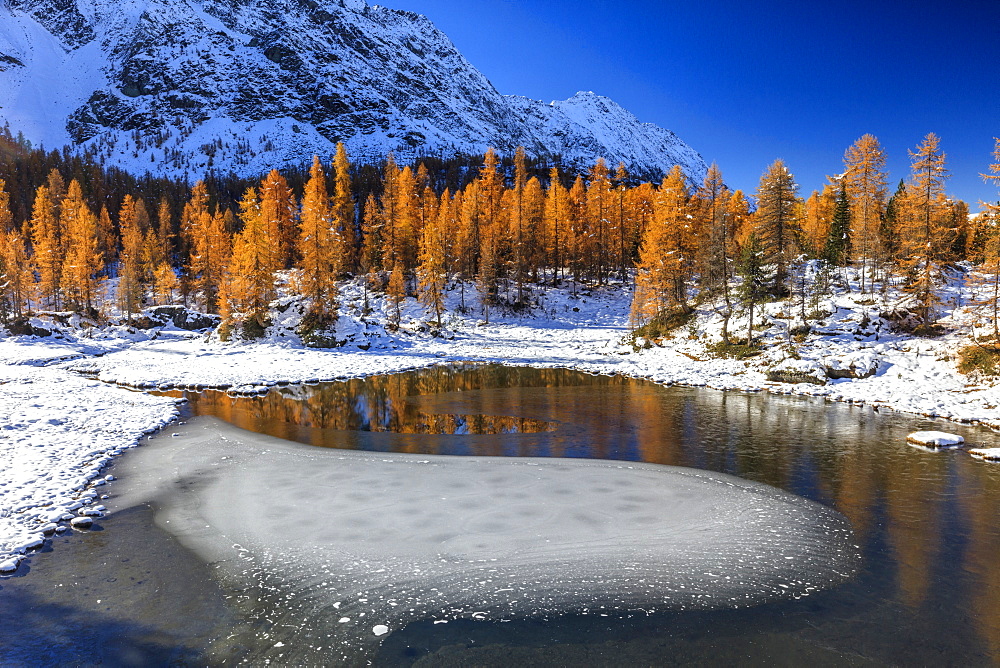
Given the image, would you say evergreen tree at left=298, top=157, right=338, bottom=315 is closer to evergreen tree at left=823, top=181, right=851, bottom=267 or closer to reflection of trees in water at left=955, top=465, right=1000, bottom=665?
reflection of trees in water at left=955, top=465, right=1000, bottom=665

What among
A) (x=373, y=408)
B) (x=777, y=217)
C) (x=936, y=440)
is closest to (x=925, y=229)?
(x=777, y=217)

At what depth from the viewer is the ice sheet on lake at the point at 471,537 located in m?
8.34

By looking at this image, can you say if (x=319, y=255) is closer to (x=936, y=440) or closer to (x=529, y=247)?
(x=529, y=247)

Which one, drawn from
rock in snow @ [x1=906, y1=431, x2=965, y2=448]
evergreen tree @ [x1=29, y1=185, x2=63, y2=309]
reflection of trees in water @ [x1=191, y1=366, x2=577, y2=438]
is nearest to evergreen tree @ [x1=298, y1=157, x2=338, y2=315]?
reflection of trees in water @ [x1=191, y1=366, x2=577, y2=438]

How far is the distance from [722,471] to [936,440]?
8982 mm

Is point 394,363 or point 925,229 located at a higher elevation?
point 925,229

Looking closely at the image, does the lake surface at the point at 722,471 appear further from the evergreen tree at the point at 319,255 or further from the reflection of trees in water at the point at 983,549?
the evergreen tree at the point at 319,255

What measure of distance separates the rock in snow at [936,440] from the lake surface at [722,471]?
79 cm

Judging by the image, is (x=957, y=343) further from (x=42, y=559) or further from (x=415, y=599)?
(x=42, y=559)

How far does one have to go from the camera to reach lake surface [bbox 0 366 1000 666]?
7.24 meters

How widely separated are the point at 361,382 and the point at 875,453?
26.1 metres

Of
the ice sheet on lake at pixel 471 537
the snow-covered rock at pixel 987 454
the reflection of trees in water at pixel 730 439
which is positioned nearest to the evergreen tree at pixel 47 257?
the reflection of trees in water at pixel 730 439

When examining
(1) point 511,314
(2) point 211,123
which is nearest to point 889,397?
(1) point 511,314

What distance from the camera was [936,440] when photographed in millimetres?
17359
